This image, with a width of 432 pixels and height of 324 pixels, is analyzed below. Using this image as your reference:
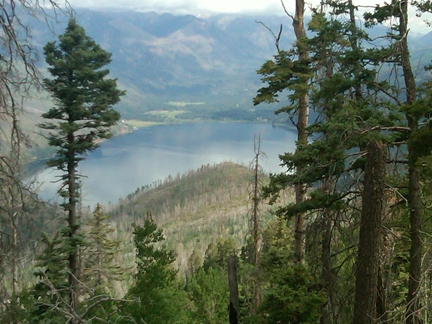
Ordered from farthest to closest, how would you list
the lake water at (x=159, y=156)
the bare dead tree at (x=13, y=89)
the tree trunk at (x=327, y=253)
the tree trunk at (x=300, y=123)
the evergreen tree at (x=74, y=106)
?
the lake water at (x=159, y=156) < the evergreen tree at (x=74, y=106) < the tree trunk at (x=300, y=123) < the tree trunk at (x=327, y=253) < the bare dead tree at (x=13, y=89)

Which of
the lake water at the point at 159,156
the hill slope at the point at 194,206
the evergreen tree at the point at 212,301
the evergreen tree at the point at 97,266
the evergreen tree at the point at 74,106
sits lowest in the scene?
the hill slope at the point at 194,206

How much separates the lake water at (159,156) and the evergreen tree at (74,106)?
71.0 metres

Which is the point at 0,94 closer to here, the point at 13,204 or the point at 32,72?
the point at 32,72

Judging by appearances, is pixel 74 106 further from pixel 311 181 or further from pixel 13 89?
pixel 13 89

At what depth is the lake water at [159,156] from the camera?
322ft

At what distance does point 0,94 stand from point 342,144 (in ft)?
12.2

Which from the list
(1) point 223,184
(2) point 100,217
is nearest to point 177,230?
(1) point 223,184

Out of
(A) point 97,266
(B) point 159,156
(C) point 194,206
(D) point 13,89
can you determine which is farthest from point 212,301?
(B) point 159,156

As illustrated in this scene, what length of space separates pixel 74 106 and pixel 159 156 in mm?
125268

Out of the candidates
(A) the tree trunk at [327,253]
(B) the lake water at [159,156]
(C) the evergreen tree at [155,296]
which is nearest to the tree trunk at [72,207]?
(C) the evergreen tree at [155,296]

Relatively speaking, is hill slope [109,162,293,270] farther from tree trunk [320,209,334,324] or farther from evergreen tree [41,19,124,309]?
tree trunk [320,209,334,324]

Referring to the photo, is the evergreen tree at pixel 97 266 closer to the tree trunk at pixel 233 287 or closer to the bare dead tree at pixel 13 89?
the tree trunk at pixel 233 287

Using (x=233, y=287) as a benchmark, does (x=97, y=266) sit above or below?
below

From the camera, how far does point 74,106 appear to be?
34.6 feet
